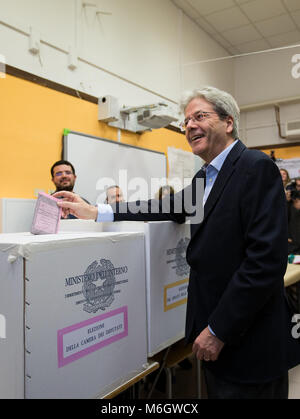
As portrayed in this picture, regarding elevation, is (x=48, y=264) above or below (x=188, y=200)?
below

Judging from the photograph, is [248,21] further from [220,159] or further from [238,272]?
[238,272]

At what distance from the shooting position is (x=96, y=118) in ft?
10.3

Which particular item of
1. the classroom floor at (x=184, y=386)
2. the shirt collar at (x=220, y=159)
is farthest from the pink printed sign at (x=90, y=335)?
the classroom floor at (x=184, y=386)

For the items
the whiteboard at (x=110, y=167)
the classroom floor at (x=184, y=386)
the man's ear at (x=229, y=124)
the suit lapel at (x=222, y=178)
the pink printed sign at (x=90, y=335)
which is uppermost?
the whiteboard at (x=110, y=167)

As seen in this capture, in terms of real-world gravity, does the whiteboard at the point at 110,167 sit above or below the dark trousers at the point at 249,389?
above

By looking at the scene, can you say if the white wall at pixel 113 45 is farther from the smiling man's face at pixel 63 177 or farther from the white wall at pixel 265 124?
the white wall at pixel 265 124

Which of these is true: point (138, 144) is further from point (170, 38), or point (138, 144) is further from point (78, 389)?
point (78, 389)

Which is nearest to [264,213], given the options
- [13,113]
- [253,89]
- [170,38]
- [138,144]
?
[13,113]

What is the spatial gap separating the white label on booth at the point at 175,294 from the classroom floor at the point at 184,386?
0.81 m

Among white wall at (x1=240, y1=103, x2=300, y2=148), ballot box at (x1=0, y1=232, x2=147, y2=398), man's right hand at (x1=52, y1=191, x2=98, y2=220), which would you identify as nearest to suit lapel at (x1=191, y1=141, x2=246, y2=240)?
ballot box at (x1=0, y1=232, x2=147, y2=398)

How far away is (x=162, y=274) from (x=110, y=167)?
2230 mm

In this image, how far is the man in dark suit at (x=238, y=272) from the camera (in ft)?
2.80

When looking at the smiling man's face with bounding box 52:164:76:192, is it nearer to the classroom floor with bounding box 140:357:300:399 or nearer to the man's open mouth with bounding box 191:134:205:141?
the classroom floor with bounding box 140:357:300:399
